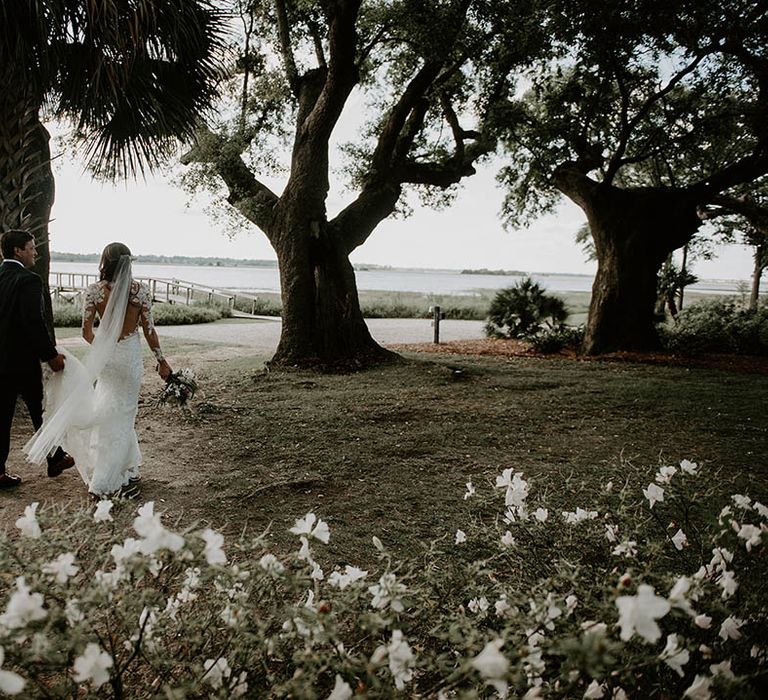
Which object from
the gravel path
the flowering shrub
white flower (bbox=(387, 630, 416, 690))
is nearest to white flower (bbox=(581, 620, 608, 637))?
the flowering shrub

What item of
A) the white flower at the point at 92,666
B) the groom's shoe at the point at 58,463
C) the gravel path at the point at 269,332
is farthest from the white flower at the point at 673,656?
the gravel path at the point at 269,332

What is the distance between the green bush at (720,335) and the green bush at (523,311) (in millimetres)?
3077

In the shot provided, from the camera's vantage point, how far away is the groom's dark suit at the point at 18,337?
4820mm

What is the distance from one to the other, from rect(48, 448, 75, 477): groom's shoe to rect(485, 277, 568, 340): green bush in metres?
14.2

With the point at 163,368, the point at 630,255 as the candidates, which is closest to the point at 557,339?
the point at 630,255

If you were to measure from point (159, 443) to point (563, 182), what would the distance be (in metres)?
12.5

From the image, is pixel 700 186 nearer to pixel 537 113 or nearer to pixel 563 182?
pixel 563 182

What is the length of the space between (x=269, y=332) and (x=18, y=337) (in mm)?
14274

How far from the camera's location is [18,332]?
495 cm

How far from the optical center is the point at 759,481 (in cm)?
513

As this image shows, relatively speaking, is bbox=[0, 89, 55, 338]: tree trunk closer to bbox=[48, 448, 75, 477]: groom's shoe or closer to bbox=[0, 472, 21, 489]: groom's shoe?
bbox=[48, 448, 75, 477]: groom's shoe

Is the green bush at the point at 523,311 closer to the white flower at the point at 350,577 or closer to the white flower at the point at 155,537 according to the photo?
the white flower at the point at 350,577

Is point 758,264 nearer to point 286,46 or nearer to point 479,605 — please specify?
point 286,46

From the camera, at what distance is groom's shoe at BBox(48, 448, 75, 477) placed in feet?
16.9
